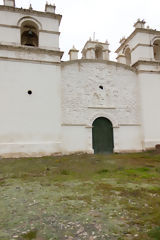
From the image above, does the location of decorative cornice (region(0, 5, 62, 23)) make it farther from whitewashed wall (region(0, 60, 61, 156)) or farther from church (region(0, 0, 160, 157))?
whitewashed wall (region(0, 60, 61, 156))

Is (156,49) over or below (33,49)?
over

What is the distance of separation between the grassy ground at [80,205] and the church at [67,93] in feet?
16.8

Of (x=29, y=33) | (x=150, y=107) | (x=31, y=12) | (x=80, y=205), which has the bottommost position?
(x=80, y=205)

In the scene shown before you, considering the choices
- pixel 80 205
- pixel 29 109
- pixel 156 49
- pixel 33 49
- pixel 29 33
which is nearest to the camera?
pixel 80 205

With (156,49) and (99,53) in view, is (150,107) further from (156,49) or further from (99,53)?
(99,53)

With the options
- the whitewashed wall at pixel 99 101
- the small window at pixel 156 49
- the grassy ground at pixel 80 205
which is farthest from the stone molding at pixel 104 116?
the small window at pixel 156 49

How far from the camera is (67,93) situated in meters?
14.4

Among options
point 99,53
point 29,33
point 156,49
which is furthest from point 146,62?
point 29,33

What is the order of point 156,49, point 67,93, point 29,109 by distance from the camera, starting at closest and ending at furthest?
point 29,109 → point 67,93 → point 156,49

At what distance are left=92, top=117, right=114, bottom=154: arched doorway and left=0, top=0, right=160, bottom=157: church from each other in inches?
2.8

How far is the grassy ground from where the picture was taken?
11.4 feet

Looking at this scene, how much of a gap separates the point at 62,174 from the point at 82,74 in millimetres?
8850

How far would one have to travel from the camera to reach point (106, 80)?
15.6 metres

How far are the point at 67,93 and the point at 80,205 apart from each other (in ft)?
34.5
